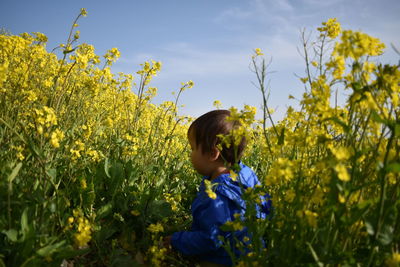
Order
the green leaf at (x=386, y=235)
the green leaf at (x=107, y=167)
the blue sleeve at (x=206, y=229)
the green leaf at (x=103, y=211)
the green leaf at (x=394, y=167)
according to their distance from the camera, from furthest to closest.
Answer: the green leaf at (x=107, y=167)
the green leaf at (x=103, y=211)
the blue sleeve at (x=206, y=229)
the green leaf at (x=386, y=235)
the green leaf at (x=394, y=167)

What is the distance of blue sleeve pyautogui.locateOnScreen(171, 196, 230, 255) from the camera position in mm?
1908

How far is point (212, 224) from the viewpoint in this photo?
1.91 metres

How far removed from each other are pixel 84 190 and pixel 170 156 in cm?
Result: 190

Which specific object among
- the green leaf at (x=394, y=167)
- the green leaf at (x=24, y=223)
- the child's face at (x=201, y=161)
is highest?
the green leaf at (x=394, y=167)

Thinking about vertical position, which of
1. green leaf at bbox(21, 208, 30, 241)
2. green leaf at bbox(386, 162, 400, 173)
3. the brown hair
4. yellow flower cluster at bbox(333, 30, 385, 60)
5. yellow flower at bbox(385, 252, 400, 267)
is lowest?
green leaf at bbox(21, 208, 30, 241)

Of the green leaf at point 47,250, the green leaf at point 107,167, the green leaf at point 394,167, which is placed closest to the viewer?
the green leaf at point 394,167

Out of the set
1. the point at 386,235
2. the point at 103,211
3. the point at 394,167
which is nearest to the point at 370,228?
the point at 386,235

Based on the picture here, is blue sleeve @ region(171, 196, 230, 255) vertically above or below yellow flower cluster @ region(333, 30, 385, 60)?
below

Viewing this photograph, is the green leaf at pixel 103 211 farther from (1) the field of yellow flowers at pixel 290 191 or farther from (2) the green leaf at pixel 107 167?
(2) the green leaf at pixel 107 167

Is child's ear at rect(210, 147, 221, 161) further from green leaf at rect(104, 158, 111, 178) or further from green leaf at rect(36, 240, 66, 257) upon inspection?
green leaf at rect(36, 240, 66, 257)

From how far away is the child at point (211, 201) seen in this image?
6.31ft

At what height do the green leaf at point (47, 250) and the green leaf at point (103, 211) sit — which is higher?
→ the green leaf at point (103, 211)

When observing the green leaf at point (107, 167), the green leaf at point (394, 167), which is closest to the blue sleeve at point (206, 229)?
the green leaf at point (107, 167)

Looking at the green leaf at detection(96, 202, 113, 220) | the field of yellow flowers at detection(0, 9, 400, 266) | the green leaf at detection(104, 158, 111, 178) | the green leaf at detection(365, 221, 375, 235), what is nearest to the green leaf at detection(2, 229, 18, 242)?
the field of yellow flowers at detection(0, 9, 400, 266)
